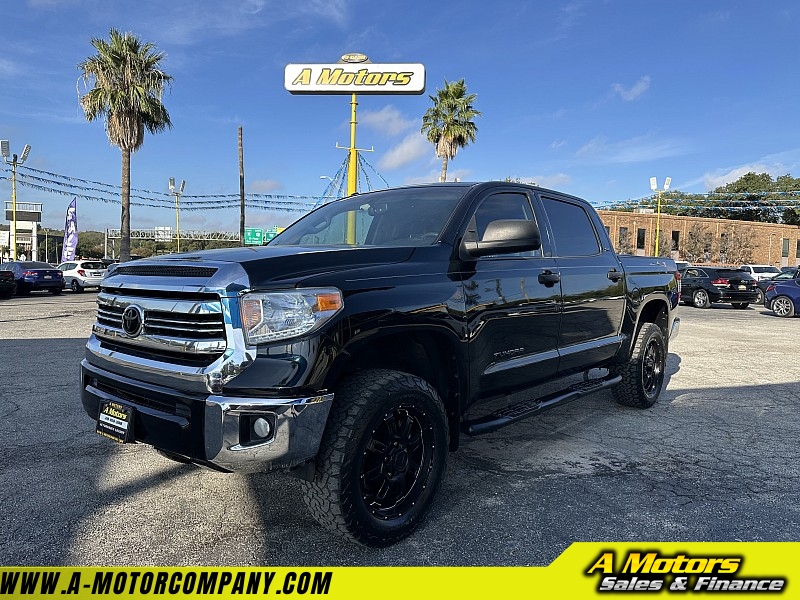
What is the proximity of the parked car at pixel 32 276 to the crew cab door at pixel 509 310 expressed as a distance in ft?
77.6

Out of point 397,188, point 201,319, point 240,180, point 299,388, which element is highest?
point 240,180

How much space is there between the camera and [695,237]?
2425 inches

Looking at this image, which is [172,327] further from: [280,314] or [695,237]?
[695,237]

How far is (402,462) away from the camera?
287cm

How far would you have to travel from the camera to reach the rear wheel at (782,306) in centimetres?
1736

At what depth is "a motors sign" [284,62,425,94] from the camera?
73.7 ft

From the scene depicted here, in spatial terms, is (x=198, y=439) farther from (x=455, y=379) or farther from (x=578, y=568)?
(x=578, y=568)

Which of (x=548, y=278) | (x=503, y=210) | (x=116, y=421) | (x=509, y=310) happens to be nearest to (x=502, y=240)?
(x=509, y=310)

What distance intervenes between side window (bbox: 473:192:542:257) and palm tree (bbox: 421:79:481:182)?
27.2 metres

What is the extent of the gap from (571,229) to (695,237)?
6487 cm

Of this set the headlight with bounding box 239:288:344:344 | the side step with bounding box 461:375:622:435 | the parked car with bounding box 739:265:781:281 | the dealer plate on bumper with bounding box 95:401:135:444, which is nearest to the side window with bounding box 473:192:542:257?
the side step with bounding box 461:375:622:435

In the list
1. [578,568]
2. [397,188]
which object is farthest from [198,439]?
[397,188]

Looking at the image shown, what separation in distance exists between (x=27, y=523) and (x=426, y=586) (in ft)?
7.00

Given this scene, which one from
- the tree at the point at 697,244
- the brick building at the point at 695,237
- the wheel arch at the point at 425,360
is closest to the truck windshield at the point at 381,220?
the wheel arch at the point at 425,360
